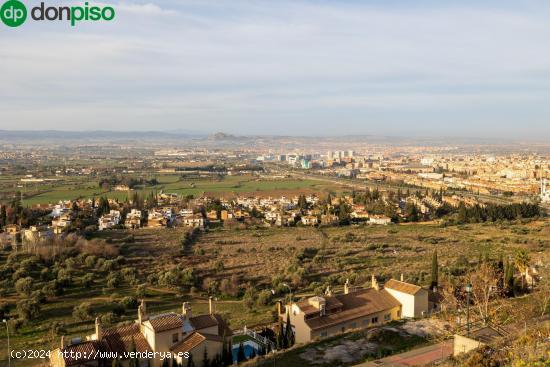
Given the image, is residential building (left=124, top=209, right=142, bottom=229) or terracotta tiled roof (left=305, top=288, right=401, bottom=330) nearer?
terracotta tiled roof (left=305, top=288, right=401, bottom=330)

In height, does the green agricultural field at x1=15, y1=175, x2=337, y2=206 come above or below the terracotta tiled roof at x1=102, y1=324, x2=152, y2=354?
below

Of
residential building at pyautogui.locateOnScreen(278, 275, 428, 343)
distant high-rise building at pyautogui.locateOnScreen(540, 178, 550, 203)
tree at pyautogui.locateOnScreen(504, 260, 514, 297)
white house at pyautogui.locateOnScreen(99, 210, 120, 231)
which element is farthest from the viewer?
distant high-rise building at pyautogui.locateOnScreen(540, 178, 550, 203)

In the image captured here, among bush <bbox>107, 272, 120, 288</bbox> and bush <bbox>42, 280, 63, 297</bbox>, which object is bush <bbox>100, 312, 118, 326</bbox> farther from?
bush <bbox>107, 272, 120, 288</bbox>

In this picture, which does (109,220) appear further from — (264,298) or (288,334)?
(288,334)

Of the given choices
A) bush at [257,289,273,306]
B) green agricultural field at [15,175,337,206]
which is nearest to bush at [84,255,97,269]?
bush at [257,289,273,306]

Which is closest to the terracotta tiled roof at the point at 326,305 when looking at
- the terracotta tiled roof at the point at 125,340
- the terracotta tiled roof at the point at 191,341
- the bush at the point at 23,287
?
the terracotta tiled roof at the point at 191,341

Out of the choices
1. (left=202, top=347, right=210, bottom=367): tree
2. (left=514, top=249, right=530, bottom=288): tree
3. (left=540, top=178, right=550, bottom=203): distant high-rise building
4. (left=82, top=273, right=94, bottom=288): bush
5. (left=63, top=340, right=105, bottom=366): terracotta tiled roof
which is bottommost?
(left=540, top=178, right=550, bottom=203): distant high-rise building

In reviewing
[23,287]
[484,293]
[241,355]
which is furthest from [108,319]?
[484,293]
